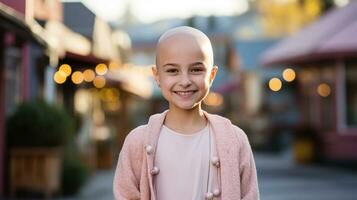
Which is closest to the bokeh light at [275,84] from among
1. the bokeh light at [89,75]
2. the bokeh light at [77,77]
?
the bokeh light at [89,75]

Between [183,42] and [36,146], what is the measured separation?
7855 mm

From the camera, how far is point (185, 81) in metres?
2.73

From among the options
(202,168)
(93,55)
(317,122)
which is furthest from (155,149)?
(317,122)

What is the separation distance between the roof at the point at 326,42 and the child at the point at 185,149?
45.7 ft

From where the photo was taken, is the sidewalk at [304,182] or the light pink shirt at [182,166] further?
the sidewalk at [304,182]

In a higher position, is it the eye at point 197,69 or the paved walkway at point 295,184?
the eye at point 197,69

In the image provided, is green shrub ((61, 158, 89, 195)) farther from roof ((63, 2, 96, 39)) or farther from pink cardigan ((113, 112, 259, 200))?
pink cardigan ((113, 112, 259, 200))

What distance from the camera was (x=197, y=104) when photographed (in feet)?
9.28

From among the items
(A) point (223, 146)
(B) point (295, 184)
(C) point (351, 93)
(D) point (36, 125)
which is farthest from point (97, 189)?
(A) point (223, 146)

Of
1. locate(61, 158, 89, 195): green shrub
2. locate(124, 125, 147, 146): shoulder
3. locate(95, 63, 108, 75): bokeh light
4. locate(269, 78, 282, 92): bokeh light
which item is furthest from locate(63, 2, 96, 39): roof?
locate(269, 78, 282, 92): bokeh light

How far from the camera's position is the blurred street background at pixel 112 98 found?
10.0 m

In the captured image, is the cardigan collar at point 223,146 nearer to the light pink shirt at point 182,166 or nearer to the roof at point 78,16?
the light pink shirt at point 182,166

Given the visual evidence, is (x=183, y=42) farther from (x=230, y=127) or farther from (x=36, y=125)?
(x=36, y=125)

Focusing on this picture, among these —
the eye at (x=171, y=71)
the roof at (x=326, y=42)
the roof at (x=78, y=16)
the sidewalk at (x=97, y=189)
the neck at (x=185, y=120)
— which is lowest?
the sidewalk at (x=97, y=189)
